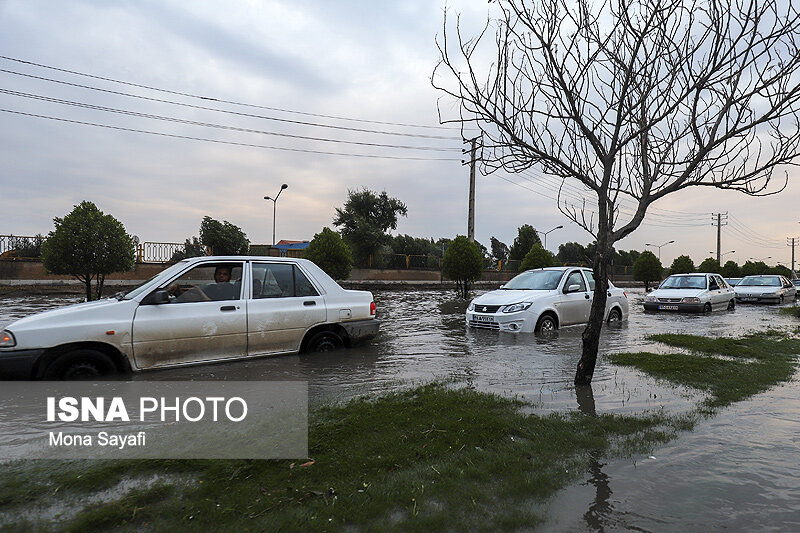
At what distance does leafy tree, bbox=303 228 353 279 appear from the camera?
25188 millimetres

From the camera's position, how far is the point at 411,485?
2941 millimetres

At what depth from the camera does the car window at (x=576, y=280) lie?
1130 centimetres

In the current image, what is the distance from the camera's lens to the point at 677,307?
653 inches

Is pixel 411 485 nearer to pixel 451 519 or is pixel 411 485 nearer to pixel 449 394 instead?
pixel 451 519

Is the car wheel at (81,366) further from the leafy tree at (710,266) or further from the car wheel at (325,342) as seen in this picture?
the leafy tree at (710,266)

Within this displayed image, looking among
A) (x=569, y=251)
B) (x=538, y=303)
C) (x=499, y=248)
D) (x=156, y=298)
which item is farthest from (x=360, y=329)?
(x=569, y=251)

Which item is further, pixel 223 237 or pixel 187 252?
pixel 223 237

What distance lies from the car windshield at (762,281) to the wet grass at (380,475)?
81.4 ft

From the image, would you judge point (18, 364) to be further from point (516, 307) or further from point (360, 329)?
point (516, 307)

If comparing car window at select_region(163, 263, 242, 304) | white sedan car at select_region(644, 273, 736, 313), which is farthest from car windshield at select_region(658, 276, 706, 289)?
car window at select_region(163, 263, 242, 304)

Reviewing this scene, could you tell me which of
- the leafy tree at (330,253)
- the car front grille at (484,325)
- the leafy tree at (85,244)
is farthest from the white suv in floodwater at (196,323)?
the leafy tree at (330,253)

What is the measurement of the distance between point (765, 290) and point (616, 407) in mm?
24065

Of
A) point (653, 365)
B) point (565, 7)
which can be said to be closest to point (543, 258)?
point (653, 365)

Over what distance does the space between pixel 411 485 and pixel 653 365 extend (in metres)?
5.38
